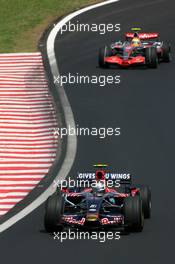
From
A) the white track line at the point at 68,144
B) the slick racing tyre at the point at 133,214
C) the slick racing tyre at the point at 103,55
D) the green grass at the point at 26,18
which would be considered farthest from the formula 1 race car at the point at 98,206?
the green grass at the point at 26,18

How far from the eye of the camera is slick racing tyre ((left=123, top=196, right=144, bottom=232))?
2170cm

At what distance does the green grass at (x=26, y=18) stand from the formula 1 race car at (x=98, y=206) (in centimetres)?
2192

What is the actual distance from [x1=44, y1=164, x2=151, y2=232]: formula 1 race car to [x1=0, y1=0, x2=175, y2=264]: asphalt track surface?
0.34m

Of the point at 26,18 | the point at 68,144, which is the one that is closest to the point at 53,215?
the point at 68,144

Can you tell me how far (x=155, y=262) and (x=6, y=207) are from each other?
634 cm

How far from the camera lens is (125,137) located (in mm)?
31531

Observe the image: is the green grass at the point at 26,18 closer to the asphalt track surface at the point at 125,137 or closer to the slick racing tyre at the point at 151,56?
the asphalt track surface at the point at 125,137

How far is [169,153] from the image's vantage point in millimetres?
29688

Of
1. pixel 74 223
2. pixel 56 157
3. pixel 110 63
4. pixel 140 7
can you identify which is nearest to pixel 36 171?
pixel 56 157

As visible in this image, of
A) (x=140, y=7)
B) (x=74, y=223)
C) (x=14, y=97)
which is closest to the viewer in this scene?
(x=74, y=223)

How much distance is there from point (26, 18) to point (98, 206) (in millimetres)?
29749

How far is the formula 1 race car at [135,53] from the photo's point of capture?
40.8 metres

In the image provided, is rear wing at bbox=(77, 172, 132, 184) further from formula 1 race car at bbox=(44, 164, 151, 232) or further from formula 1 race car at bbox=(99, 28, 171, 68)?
formula 1 race car at bbox=(99, 28, 171, 68)

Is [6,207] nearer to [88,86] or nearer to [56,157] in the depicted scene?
[56,157]
